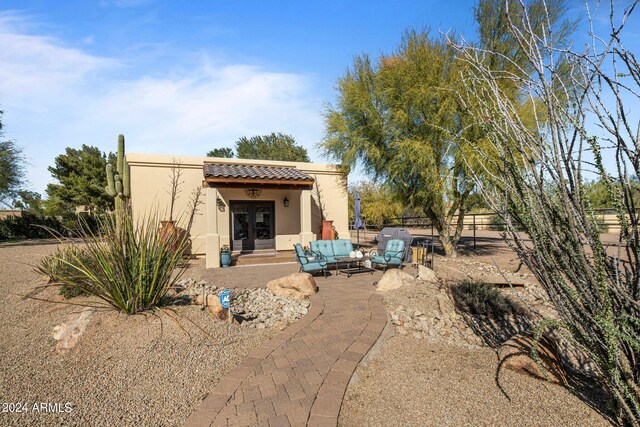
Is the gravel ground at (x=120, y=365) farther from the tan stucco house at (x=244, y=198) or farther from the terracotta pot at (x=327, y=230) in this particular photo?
the terracotta pot at (x=327, y=230)

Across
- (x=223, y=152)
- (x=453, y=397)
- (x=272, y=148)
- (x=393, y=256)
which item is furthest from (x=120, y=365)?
(x=223, y=152)

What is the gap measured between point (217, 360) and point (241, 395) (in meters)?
0.78

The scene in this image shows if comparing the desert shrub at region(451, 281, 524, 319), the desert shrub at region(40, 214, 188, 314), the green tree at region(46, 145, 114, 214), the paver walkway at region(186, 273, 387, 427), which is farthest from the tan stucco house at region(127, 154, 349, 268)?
the green tree at region(46, 145, 114, 214)

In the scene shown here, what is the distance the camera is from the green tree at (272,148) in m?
37.7

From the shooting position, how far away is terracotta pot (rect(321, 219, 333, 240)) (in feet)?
41.7

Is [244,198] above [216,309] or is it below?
above

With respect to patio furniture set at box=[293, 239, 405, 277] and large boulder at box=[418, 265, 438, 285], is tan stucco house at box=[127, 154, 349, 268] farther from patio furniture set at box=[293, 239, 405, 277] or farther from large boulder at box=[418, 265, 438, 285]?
large boulder at box=[418, 265, 438, 285]

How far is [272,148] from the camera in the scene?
38.7 metres

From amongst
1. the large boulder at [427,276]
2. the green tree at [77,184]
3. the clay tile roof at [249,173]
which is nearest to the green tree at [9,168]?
the green tree at [77,184]

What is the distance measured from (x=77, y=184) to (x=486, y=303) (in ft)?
113


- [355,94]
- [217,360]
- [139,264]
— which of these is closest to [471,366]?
[217,360]

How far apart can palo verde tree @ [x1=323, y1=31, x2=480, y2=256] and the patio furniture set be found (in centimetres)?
313

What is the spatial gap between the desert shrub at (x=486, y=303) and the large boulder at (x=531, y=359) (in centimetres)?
292

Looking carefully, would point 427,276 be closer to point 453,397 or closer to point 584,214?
point 453,397
